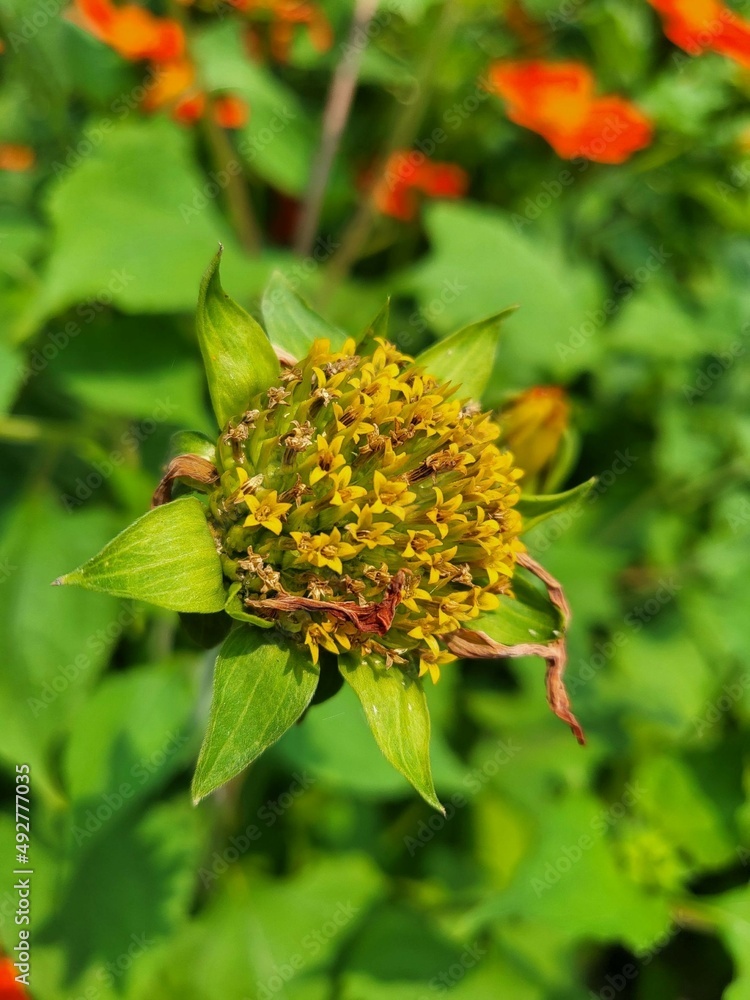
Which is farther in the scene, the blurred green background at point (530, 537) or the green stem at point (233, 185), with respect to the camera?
the green stem at point (233, 185)

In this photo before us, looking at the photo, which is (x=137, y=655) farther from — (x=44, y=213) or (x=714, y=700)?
(x=714, y=700)

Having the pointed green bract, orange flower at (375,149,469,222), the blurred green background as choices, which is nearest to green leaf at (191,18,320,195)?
the blurred green background

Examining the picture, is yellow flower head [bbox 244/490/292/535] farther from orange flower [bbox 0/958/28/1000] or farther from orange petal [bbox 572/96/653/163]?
orange petal [bbox 572/96/653/163]

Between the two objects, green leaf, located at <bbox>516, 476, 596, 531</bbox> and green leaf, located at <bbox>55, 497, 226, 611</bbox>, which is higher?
green leaf, located at <bbox>516, 476, 596, 531</bbox>

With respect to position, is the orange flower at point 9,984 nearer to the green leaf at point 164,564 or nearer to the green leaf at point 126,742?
the green leaf at point 126,742

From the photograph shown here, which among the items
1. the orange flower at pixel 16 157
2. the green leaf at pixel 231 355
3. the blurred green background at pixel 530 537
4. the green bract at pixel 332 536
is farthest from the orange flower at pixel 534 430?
the orange flower at pixel 16 157

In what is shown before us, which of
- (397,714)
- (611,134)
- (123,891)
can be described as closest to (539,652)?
(397,714)
